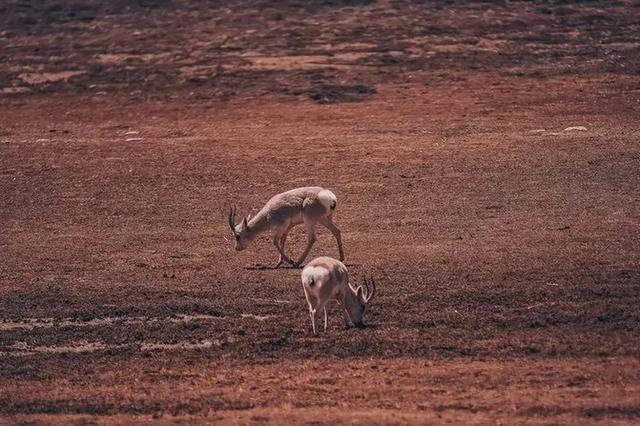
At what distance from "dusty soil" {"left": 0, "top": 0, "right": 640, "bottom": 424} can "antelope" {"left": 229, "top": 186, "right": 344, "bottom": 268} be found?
18.9 inches

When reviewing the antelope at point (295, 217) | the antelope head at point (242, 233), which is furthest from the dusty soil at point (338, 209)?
the antelope at point (295, 217)

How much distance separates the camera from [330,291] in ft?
50.7

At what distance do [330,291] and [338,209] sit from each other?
731 cm

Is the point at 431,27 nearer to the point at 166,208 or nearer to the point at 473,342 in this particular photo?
the point at 166,208

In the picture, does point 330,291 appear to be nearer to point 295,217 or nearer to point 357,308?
point 357,308

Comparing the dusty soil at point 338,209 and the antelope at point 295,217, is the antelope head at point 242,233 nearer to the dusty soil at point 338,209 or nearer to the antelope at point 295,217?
the antelope at point 295,217

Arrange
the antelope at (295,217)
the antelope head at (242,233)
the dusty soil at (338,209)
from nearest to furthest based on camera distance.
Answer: the dusty soil at (338,209) → the antelope at (295,217) → the antelope head at (242,233)

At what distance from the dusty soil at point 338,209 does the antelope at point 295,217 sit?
0.48 metres

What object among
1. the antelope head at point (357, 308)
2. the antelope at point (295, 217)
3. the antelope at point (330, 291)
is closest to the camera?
the antelope at point (330, 291)

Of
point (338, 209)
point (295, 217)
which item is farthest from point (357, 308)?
point (338, 209)

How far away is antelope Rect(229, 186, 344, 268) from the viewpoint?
19484 mm

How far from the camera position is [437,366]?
1416 cm

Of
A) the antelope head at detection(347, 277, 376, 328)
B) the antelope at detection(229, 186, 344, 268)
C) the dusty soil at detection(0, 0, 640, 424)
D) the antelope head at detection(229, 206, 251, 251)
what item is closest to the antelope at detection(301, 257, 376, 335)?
the antelope head at detection(347, 277, 376, 328)

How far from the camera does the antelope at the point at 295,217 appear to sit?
19.5m
